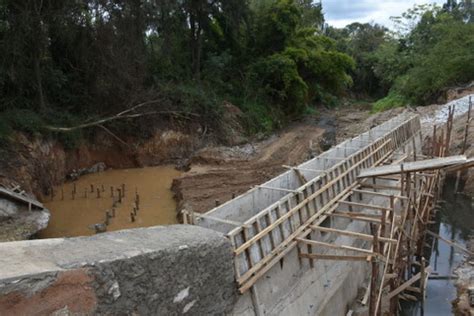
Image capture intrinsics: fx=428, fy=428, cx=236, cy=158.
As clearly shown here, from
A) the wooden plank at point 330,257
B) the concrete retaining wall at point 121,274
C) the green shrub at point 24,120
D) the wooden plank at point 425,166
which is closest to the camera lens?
the concrete retaining wall at point 121,274

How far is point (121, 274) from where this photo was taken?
4.18 metres

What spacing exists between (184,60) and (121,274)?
26.2 meters

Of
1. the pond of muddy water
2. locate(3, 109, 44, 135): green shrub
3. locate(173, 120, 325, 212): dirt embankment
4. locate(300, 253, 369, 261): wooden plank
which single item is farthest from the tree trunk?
the pond of muddy water

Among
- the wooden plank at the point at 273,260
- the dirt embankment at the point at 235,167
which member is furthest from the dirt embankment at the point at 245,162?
the wooden plank at the point at 273,260

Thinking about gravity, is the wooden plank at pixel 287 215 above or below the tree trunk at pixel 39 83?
below

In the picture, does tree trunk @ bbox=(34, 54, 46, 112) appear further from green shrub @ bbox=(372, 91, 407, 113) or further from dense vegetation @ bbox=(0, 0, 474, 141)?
green shrub @ bbox=(372, 91, 407, 113)

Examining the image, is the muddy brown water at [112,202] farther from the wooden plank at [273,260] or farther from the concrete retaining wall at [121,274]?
the concrete retaining wall at [121,274]

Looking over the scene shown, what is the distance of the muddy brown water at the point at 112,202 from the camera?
15109 mm

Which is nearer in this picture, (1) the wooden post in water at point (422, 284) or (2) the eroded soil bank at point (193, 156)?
(1) the wooden post in water at point (422, 284)

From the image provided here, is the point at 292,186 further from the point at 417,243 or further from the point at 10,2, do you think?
the point at 10,2

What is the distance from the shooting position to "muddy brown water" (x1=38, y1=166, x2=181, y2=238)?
15.1 metres

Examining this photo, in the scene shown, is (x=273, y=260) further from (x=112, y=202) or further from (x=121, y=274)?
(x=112, y=202)

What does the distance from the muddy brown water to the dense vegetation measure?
273 cm

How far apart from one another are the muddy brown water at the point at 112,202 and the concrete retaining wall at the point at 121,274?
9.75m
